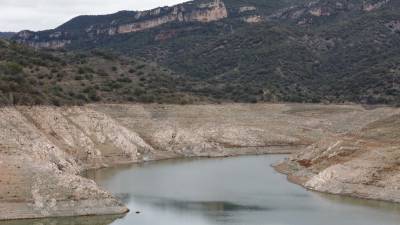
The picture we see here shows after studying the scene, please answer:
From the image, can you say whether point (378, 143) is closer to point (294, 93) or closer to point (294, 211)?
point (294, 211)

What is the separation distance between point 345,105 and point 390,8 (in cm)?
7219

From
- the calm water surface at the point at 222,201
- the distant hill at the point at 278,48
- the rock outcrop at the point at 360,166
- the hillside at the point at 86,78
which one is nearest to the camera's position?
the calm water surface at the point at 222,201

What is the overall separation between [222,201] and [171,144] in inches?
1189

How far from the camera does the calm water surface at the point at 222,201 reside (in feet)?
122

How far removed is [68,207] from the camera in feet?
120

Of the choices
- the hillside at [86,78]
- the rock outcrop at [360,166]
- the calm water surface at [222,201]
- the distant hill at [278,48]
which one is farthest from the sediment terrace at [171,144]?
the distant hill at [278,48]

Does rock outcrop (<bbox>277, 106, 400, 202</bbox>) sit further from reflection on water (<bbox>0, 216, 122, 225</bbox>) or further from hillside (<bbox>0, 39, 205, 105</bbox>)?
hillside (<bbox>0, 39, 205, 105</bbox>)

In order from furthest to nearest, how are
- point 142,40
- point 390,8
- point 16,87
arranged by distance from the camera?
point 142,40
point 390,8
point 16,87

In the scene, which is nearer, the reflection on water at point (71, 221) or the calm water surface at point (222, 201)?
the reflection on water at point (71, 221)

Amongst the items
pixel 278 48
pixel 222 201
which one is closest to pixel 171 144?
pixel 222 201

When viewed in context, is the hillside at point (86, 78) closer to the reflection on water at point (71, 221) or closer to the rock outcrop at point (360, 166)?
the rock outcrop at point (360, 166)

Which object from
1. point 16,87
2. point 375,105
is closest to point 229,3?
point 375,105

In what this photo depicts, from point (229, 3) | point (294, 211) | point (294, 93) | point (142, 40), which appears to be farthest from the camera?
point (229, 3)

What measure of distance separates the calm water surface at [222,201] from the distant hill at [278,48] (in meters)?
41.0
